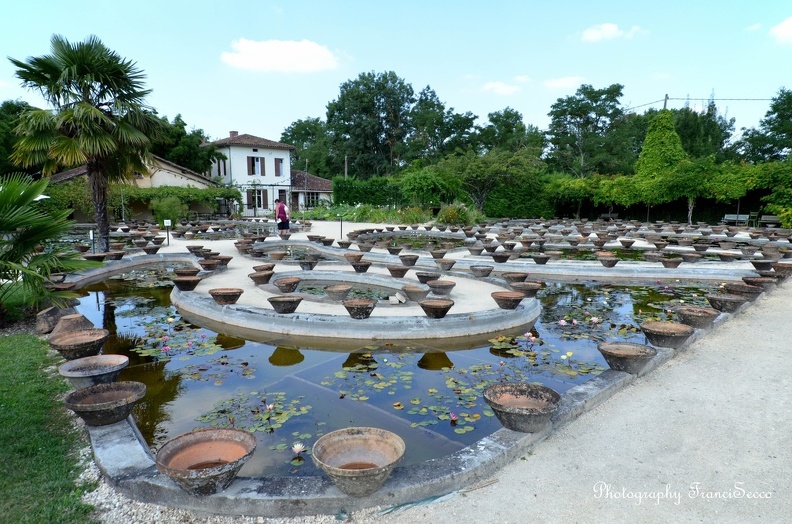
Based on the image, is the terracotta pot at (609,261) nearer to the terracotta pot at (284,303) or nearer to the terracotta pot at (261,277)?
the terracotta pot at (261,277)

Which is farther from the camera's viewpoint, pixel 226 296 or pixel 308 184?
pixel 308 184

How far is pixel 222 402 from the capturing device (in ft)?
14.7

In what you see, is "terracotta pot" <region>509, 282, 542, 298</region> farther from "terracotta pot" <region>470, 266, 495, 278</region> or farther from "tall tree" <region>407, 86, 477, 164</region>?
"tall tree" <region>407, 86, 477, 164</region>

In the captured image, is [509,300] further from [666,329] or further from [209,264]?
[209,264]

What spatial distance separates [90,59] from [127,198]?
66.7ft

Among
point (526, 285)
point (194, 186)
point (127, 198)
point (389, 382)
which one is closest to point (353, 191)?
point (194, 186)

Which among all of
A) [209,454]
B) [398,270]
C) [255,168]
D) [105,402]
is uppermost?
[255,168]

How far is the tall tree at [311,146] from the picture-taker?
57125mm

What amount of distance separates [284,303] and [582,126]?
145 ft

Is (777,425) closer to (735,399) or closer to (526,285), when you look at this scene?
(735,399)

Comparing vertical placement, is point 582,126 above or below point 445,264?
above

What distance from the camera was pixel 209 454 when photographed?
3113mm

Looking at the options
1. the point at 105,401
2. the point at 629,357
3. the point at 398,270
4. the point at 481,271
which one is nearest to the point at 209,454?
the point at 105,401

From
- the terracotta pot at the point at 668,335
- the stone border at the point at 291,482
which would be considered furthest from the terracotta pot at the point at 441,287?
the stone border at the point at 291,482
